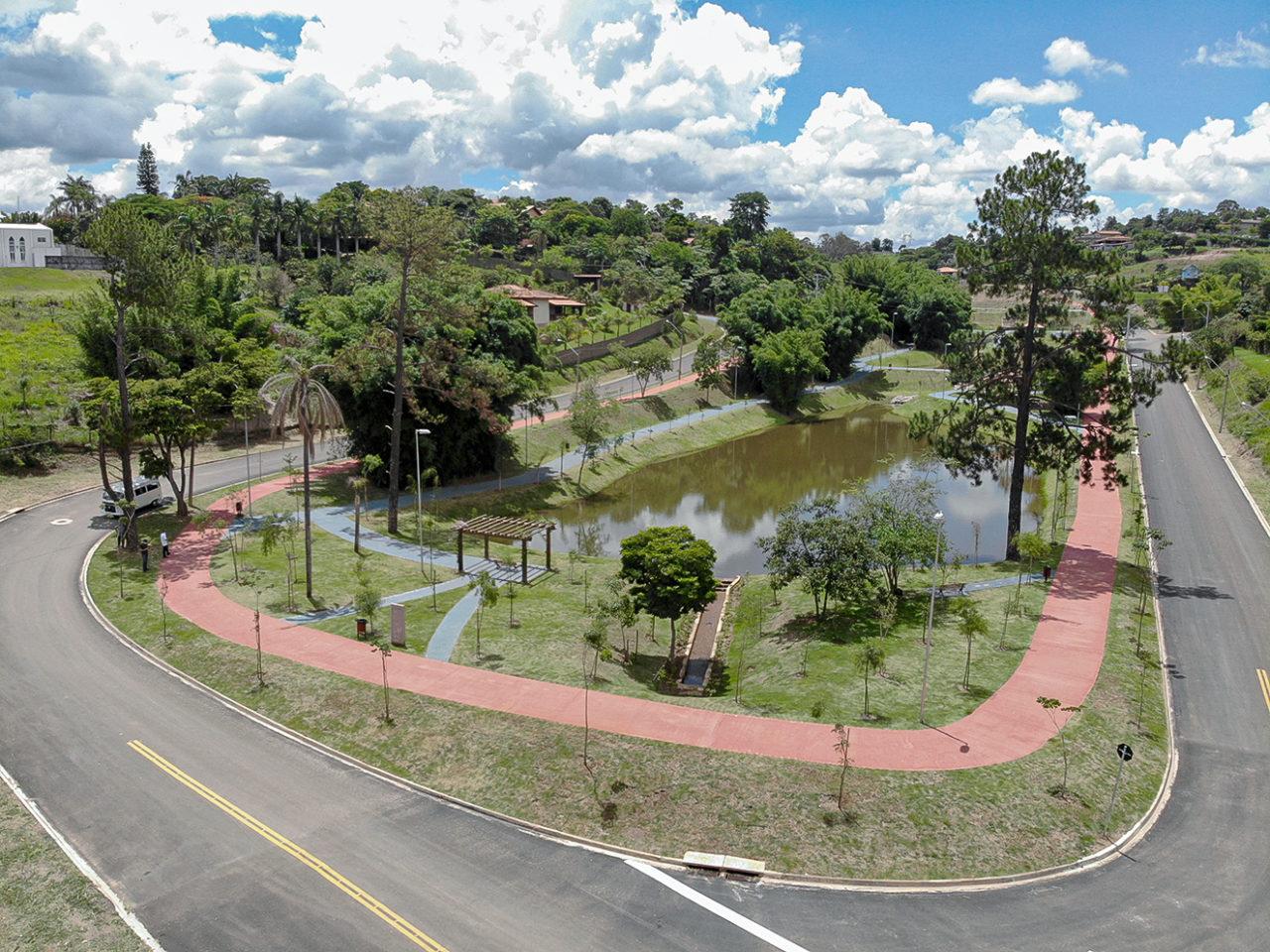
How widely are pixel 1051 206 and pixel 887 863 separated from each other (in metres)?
28.9

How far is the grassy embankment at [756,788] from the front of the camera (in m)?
18.4

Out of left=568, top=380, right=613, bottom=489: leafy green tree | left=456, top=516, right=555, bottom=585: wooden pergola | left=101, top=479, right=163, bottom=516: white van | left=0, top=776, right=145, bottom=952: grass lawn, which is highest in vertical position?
left=568, top=380, right=613, bottom=489: leafy green tree

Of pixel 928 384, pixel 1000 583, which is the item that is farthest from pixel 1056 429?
pixel 928 384

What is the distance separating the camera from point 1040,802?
1975cm

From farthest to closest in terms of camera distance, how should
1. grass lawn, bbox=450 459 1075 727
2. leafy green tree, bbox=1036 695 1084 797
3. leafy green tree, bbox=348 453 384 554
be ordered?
leafy green tree, bbox=348 453 384 554 < grass lawn, bbox=450 459 1075 727 < leafy green tree, bbox=1036 695 1084 797

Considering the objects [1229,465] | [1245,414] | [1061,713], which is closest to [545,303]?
[1229,465]

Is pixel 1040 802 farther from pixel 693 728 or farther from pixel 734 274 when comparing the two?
pixel 734 274

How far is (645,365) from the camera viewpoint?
252 feet

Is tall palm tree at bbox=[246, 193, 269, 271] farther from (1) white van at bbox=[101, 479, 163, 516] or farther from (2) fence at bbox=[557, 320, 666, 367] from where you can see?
(1) white van at bbox=[101, 479, 163, 516]

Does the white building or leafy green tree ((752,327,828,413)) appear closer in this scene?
leafy green tree ((752,327,828,413))

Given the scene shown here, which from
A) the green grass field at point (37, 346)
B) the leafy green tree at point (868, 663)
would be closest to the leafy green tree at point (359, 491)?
the green grass field at point (37, 346)

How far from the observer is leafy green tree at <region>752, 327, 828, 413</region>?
268ft

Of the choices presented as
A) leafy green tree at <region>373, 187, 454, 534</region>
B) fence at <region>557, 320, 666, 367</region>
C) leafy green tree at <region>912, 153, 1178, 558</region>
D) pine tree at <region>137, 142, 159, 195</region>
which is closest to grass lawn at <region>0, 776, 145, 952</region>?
leafy green tree at <region>373, 187, 454, 534</region>

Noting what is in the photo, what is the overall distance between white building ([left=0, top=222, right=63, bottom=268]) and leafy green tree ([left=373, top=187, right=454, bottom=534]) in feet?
286
